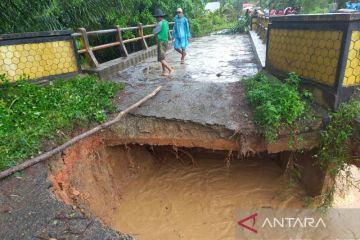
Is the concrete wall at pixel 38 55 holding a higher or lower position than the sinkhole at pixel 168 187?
higher

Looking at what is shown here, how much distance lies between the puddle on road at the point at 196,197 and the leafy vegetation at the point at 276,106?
6.12ft

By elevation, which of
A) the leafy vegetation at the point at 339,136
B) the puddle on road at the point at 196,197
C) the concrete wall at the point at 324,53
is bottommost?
the puddle on road at the point at 196,197

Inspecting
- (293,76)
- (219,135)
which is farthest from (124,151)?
(293,76)

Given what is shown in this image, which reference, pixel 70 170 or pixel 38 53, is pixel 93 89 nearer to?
pixel 38 53

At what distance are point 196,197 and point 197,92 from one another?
2.07 meters

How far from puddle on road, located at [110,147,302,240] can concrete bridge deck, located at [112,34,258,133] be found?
1.80m

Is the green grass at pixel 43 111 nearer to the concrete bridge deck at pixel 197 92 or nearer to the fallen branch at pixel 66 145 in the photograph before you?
the fallen branch at pixel 66 145

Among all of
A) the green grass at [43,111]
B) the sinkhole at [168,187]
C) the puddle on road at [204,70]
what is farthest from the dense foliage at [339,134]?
the green grass at [43,111]

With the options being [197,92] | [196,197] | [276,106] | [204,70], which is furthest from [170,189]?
[204,70]

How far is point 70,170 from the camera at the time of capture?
4.14m

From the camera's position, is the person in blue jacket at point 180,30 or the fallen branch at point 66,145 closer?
the fallen branch at point 66,145

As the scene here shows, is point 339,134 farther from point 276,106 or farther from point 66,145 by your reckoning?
point 66,145

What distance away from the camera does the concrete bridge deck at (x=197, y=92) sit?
15.0ft

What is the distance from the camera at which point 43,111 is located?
4590 mm
